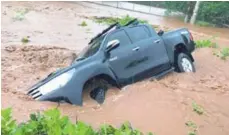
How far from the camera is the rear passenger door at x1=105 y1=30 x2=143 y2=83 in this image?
7.88 meters

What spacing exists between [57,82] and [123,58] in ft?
5.11

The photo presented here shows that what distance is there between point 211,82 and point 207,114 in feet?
7.33

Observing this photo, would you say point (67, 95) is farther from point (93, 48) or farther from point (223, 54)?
point (223, 54)

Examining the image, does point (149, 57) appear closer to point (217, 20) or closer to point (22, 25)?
point (22, 25)

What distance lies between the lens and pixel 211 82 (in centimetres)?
974

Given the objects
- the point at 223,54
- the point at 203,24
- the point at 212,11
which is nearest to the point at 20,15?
the point at 203,24

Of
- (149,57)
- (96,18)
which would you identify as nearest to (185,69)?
(149,57)

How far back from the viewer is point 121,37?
8383mm

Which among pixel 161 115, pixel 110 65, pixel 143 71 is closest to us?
pixel 161 115

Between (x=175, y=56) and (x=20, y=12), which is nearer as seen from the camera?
(x=175, y=56)

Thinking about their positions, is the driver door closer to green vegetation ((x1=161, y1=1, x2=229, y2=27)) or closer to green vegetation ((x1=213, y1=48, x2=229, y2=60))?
green vegetation ((x1=213, y1=48, x2=229, y2=60))

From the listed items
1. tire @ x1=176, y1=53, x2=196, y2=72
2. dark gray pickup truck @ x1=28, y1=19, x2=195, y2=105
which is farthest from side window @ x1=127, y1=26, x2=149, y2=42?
tire @ x1=176, y1=53, x2=196, y2=72

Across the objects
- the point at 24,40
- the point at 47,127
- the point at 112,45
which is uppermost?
the point at 47,127

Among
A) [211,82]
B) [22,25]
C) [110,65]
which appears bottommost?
[22,25]
